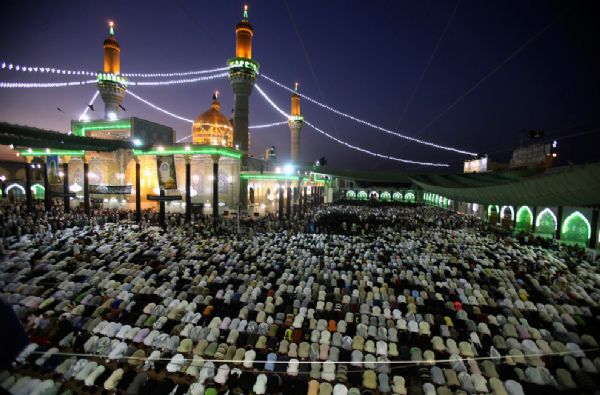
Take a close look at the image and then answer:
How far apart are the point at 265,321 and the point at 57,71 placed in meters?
23.0

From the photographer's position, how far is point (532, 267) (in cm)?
1038

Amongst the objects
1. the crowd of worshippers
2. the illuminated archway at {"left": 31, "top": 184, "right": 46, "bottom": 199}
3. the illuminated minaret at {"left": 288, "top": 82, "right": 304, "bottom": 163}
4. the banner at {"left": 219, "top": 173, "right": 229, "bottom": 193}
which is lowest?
the crowd of worshippers

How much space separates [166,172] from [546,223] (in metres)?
26.2

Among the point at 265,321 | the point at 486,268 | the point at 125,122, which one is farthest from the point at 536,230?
the point at 125,122

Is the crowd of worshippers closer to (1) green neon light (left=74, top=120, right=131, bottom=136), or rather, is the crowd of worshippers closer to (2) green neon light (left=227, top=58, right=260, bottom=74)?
(1) green neon light (left=74, top=120, right=131, bottom=136)

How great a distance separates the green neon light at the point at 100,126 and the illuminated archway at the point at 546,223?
120ft

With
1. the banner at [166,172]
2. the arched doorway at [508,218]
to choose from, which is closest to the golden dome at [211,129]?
the banner at [166,172]

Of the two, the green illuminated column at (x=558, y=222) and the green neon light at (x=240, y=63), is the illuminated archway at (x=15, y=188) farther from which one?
the green illuminated column at (x=558, y=222)

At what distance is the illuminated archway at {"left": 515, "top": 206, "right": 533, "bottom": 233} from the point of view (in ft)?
66.8

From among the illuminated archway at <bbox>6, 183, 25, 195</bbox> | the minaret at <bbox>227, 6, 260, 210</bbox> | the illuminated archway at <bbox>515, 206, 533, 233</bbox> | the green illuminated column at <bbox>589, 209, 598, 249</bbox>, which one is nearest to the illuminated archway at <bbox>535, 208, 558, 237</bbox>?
the illuminated archway at <bbox>515, 206, 533, 233</bbox>

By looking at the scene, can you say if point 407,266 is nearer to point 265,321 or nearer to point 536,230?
point 265,321

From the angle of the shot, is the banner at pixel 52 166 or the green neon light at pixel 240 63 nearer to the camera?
the banner at pixel 52 166

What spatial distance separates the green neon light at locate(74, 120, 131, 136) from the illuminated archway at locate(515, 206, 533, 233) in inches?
1436

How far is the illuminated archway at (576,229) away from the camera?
1579 centimetres
